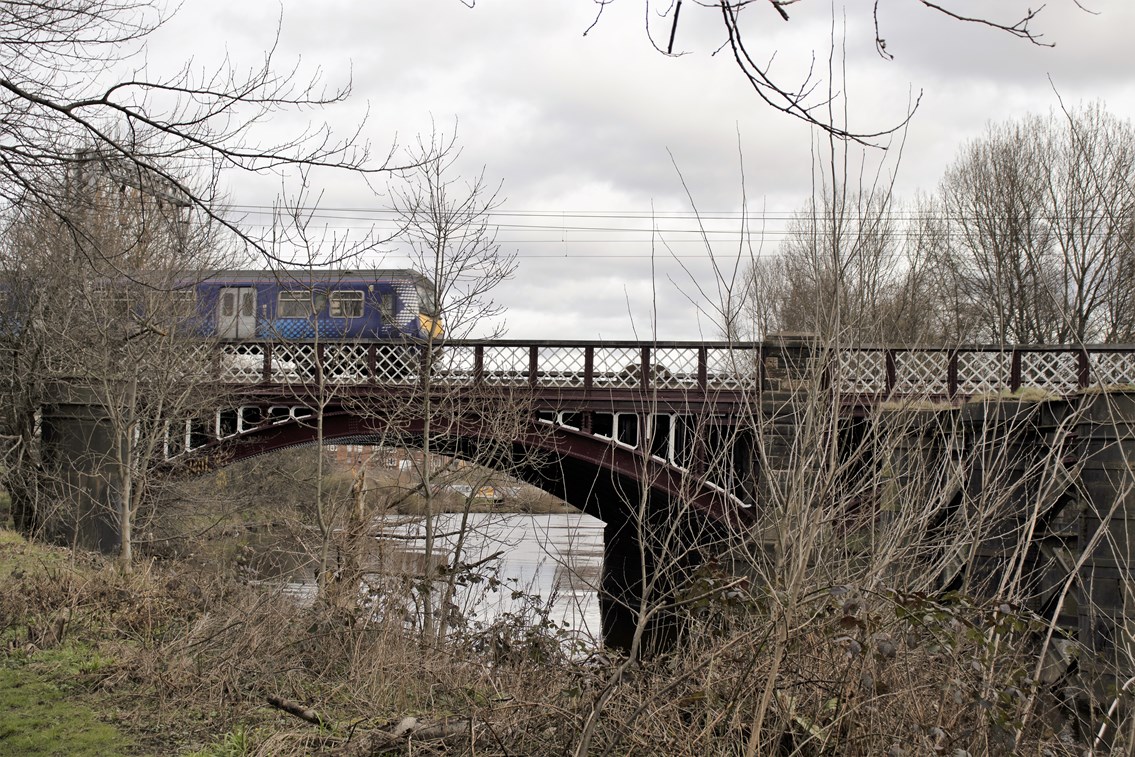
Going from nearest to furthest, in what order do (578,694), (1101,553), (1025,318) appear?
(578,694)
(1101,553)
(1025,318)

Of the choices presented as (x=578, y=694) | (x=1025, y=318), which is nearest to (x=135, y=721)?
(x=578, y=694)

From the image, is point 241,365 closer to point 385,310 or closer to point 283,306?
point 385,310

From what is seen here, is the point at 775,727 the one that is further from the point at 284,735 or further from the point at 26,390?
the point at 26,390

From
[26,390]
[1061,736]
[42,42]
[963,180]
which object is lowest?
[1061,736]

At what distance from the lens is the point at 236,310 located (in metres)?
22.2

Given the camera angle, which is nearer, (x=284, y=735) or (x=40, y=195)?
(x=284, y=735)

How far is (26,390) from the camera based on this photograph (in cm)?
1775

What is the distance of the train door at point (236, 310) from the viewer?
66.7 feet

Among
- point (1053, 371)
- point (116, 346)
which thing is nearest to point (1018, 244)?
point (1053, 371)

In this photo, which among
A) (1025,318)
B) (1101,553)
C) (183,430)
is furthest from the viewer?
(1025,318)

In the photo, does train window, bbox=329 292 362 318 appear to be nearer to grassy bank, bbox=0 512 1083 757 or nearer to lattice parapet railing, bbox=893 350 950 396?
grassy bank, bbox=0 512 1083 757

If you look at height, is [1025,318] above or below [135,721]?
above

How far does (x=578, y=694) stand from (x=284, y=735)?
1.39 m

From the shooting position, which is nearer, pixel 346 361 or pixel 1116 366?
pixel 1116 366
